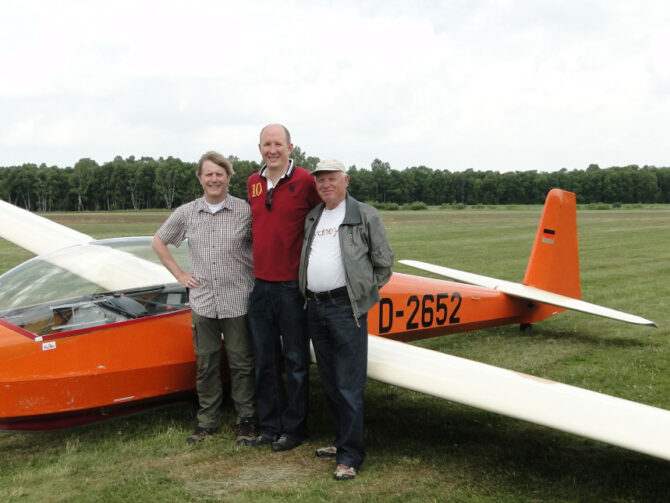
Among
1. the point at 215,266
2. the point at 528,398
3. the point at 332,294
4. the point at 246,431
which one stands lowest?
the point at 246,431

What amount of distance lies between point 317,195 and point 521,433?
2.45 metres

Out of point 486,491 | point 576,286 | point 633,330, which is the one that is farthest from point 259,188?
point 633,330

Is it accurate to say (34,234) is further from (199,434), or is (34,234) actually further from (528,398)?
(528,398)

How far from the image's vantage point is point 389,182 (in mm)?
106750

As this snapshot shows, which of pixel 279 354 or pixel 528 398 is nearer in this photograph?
pixel 528 398

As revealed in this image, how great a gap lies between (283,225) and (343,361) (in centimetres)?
91

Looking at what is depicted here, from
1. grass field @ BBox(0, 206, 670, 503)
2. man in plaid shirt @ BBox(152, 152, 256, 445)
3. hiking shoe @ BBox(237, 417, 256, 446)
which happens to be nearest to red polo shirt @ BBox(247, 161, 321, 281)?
man in plaid shirt @ BBox(152, 152, 256, 445)

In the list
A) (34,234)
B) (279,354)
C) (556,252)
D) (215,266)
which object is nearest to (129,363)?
(215,266)

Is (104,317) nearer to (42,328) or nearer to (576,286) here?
(42,328)

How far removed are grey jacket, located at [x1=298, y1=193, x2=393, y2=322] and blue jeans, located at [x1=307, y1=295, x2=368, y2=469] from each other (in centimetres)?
Answer: 11

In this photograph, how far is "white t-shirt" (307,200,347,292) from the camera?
3430mm

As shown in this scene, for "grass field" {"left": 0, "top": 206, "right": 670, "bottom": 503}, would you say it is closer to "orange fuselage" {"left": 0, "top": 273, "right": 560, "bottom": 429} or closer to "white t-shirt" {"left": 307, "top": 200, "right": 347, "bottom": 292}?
"orange fuselage" {"left": 0, "top": 273, "right": 560, "bottom": 429}

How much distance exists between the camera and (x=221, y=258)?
380 centimetres

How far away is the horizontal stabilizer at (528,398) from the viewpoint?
9.87 ft
